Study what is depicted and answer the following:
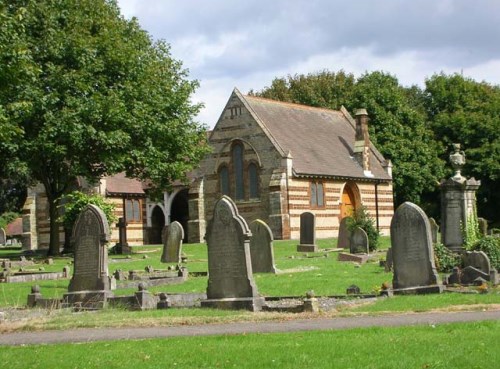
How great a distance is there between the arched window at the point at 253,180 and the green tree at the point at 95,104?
743 centimetres

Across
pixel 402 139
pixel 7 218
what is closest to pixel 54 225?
pixel 402 139

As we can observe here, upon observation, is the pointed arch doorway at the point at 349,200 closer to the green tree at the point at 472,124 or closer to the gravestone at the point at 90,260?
the green tree at the point at 472,124

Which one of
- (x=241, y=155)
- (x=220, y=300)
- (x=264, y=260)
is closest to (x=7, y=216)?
(x=241, y=155)

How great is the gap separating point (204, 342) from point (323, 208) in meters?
36.4

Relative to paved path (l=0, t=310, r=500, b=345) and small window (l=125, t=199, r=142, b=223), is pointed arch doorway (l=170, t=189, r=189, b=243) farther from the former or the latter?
paved path (l=0, t=310, r=500, b=345)

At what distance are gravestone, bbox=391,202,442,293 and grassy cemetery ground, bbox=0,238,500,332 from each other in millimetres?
749

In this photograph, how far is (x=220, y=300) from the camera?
616 inches

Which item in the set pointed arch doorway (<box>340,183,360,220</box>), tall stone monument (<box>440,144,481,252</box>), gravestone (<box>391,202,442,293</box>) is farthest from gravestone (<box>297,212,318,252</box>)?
gravestone (<box>391,202,442,293</box>)

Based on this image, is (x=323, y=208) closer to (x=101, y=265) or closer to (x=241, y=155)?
(x=241, y=155)

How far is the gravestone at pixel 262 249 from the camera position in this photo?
23734mm

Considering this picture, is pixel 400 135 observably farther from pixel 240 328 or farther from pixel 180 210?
pixel 240 328

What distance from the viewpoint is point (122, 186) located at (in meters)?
53.2

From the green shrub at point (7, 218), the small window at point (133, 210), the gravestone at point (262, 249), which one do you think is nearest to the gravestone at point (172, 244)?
the gravestone at point (262, 249)

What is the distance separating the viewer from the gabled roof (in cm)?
4575
